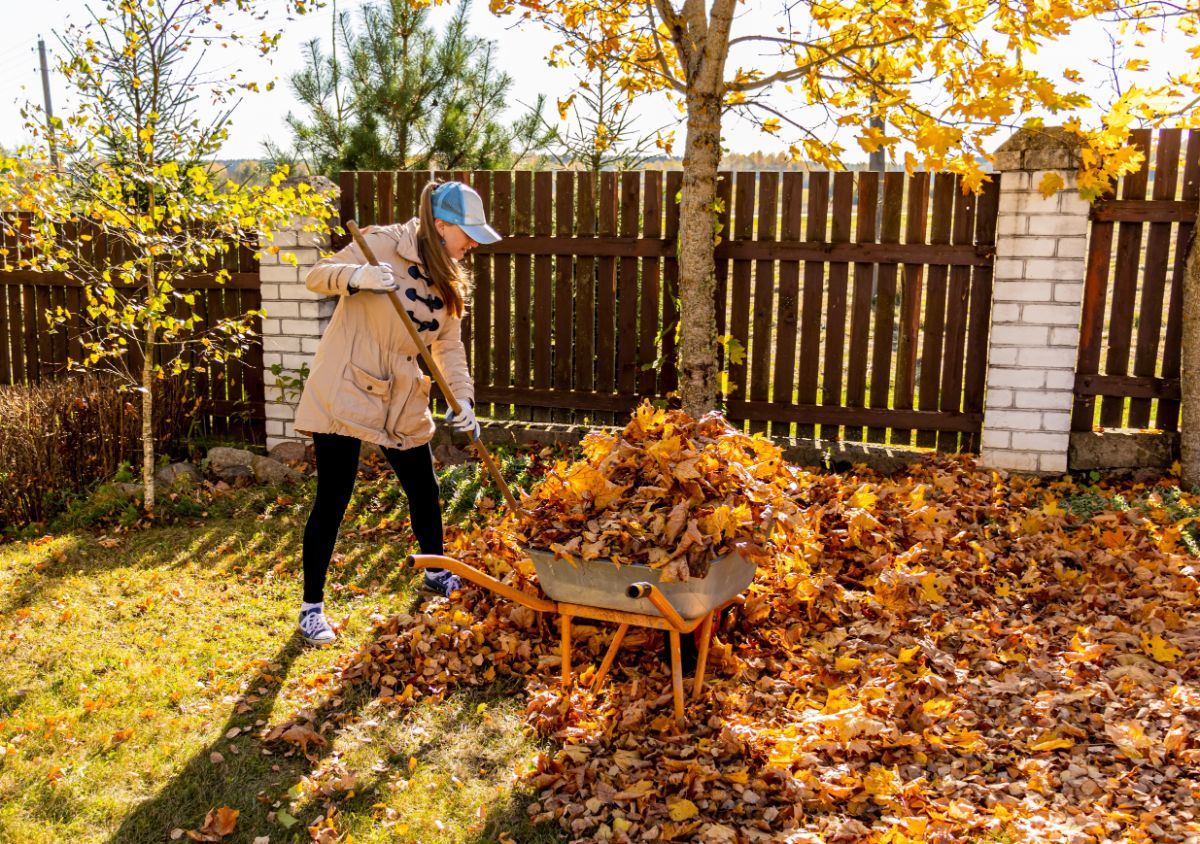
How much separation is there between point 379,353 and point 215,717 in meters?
1.53

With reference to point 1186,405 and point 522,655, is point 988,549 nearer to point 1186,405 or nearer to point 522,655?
point 1186,405

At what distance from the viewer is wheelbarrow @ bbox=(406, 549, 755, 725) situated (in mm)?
3244

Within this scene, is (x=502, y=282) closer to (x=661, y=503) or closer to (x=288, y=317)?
(x=288, y=317)

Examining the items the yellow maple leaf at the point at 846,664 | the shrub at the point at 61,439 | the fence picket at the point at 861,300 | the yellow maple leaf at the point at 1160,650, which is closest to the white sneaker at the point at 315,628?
the yellow maple leaf at the point at 846,664

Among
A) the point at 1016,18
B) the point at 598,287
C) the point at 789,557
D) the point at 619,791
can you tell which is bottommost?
the point at 619,791

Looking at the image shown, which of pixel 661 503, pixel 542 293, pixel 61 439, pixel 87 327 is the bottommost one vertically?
pixel 61 439

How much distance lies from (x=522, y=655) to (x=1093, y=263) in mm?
4318

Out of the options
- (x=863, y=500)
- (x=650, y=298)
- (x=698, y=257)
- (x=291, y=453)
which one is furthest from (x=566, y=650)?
(x=291, y=453)

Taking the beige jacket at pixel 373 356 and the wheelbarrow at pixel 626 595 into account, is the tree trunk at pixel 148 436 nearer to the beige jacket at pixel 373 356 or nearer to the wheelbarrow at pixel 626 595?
the beige jacket at pixel 373 356

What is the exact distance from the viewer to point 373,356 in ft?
13.4

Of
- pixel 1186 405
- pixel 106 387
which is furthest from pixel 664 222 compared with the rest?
pixel 106 387

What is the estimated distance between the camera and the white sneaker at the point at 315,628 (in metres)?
4.26

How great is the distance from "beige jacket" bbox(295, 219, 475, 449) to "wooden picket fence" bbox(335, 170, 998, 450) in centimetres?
266

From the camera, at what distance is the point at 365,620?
4527 millimetres
